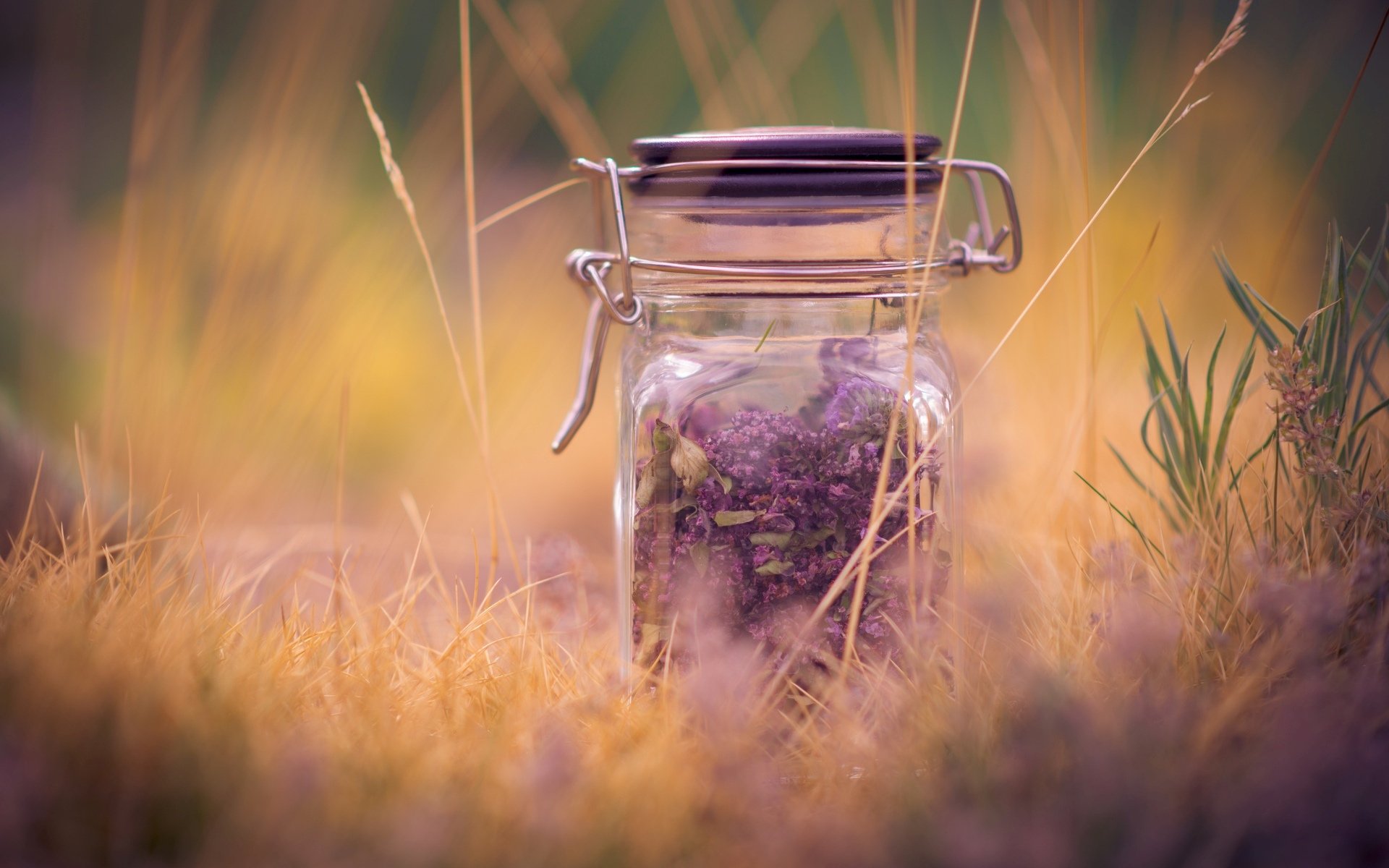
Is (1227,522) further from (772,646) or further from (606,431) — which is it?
(606,431)

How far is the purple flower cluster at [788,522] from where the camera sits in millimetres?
729

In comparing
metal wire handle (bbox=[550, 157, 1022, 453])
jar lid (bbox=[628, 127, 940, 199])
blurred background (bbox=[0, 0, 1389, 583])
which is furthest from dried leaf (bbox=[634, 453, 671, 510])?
blurred background (bbox=[0, 0, 1389, 583])

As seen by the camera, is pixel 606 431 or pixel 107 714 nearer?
pixel 107 714

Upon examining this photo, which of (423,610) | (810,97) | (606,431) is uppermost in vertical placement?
(810,97)

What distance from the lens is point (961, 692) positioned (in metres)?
0.64

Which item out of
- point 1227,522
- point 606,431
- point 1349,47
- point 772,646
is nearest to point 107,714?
point 772,646

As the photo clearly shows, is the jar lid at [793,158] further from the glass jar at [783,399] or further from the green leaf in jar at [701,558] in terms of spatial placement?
the green leaf in jar at [701,558]

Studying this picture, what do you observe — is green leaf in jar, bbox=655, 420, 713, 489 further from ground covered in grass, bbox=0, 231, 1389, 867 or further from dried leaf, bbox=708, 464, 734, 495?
ground covered in grass, bbox=0, 231, 1389, 867

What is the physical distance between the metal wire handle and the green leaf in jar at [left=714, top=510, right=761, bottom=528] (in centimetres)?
18

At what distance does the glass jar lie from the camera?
28.8 inches

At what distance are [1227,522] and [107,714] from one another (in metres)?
0.81

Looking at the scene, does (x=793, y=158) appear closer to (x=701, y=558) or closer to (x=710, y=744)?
(x=701, y=558)

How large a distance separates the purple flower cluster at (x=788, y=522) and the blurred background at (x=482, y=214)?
0.25m

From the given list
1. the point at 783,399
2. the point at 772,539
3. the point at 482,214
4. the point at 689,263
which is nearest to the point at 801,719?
the point at 772,539
